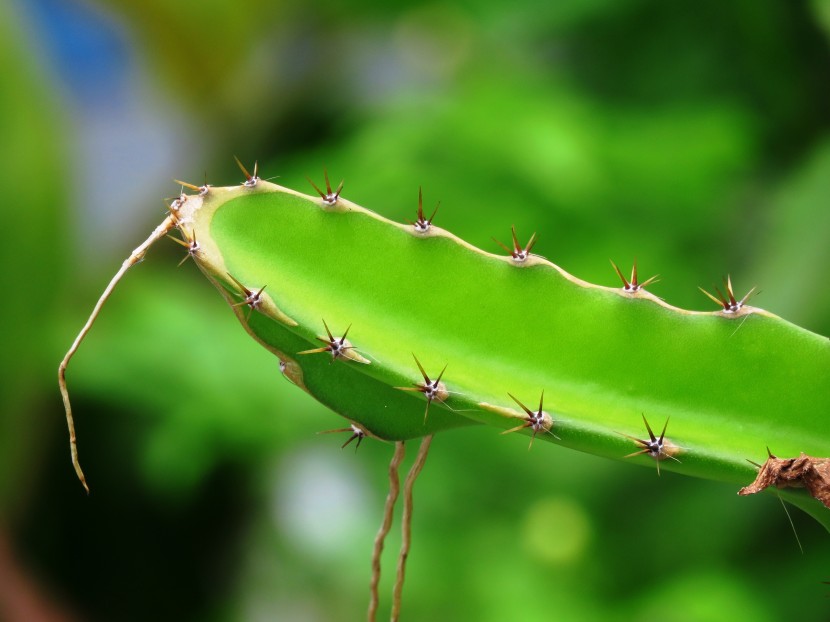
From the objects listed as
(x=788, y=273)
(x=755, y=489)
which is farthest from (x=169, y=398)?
(x=755, y=489)

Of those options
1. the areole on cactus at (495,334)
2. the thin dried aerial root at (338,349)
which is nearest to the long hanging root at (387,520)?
the areole on cactus at (495,334)

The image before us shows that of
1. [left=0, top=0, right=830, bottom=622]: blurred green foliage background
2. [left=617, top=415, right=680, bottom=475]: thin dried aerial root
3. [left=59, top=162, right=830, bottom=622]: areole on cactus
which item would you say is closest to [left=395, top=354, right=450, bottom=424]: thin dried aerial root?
[left=59, top=162, right=830, bottom=622]: areole on cactus

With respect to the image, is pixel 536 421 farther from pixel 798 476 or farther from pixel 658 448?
pixel 798 476

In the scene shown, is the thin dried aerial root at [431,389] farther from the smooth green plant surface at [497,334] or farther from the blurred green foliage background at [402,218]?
the blurred green foliage background at [402,218]

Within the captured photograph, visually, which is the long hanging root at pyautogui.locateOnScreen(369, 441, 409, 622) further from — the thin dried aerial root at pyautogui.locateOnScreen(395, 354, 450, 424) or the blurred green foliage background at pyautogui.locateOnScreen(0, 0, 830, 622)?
the blurred green foliage background at pyautogui.locateOnScreen(0, 0, 830, 622)

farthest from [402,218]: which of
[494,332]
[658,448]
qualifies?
[658,448]

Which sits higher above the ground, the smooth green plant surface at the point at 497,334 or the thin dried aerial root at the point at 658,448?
the smooth green plant surface at the point at 497,334

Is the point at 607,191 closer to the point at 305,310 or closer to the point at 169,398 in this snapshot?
the point at 169,398
